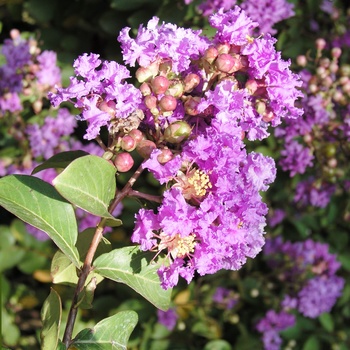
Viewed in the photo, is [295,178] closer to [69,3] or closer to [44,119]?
[44,119]

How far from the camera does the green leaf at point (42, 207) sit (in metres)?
1.11

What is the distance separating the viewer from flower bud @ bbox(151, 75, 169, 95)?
3.68ft

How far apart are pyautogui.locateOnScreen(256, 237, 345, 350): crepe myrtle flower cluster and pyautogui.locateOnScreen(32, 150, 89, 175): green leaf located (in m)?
1.30

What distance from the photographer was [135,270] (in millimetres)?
1198

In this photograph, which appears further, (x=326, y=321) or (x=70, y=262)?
(x=326, y=321)

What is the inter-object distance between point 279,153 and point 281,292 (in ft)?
2.06

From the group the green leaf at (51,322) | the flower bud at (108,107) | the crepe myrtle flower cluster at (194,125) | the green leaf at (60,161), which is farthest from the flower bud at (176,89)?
the green leaf at (51,322)

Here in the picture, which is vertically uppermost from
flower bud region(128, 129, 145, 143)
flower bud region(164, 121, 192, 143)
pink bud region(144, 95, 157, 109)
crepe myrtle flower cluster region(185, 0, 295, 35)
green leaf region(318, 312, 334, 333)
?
crepe myrtle flower cluster region(185, 0, 295, 35)

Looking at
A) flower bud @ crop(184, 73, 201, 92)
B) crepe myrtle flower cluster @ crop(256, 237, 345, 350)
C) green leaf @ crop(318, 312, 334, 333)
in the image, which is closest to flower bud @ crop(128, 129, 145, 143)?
flower bud @ crop(184, 73, 201, 92)

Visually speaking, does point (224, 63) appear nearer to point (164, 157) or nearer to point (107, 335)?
point (164, 157)

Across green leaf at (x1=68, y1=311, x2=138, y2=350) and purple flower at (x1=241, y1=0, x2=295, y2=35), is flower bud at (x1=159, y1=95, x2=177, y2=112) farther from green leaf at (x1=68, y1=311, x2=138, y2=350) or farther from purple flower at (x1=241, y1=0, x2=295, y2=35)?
purple flower at (x1=241, y1=0, x2=295, y2=35)

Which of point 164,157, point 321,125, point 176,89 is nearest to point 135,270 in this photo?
point 164,157

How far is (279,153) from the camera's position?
2.07 m

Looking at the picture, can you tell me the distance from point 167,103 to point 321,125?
35.6 inches
